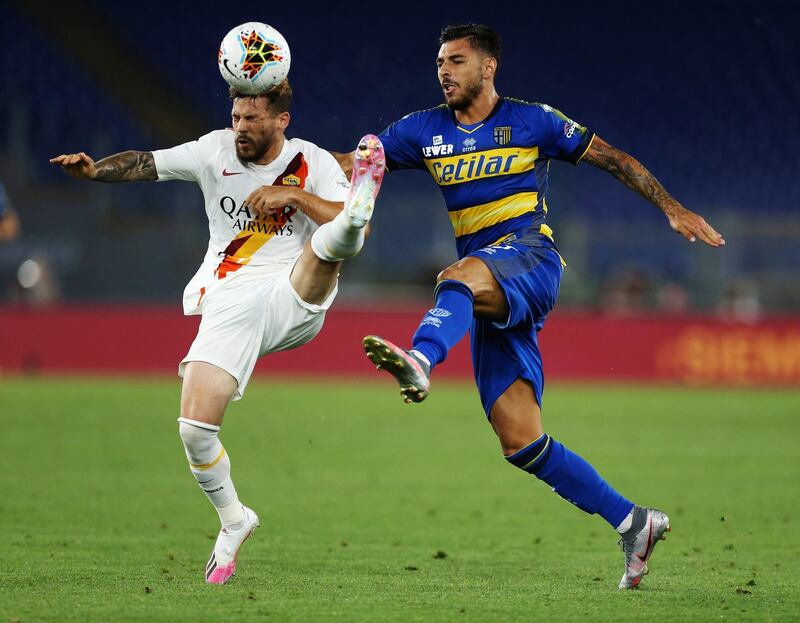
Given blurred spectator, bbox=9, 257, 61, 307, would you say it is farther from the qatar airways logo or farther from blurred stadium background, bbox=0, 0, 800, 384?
the qatar airways logo

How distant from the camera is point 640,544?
614cm

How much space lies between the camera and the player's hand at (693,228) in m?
5.85

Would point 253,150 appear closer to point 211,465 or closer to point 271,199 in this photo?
point 271,199

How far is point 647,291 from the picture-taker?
21312 mm

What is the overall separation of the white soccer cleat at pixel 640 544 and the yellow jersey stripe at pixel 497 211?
1638mm

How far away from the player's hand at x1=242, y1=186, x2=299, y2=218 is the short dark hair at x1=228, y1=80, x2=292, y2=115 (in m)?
0.47

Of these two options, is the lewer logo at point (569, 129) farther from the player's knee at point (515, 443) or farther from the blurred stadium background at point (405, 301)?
the blurred stadium background at point (405, 301)

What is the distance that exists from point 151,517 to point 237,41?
3803 millimetres

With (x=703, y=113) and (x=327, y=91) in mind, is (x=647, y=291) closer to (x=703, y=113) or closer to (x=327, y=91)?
(x=703, y=113)

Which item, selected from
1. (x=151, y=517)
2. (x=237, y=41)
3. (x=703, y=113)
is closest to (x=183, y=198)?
(x=703, y=113)

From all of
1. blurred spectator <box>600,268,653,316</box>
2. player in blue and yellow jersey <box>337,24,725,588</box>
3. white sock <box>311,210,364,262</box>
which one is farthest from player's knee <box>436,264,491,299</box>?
blurred spectator <box>600,268,653,316</box>

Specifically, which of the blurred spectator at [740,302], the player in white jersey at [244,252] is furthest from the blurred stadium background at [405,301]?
the player in white jersey at [244,252]

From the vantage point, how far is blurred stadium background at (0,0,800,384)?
20.7 m

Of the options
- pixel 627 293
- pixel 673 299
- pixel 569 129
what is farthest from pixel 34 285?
pixel 569 129
